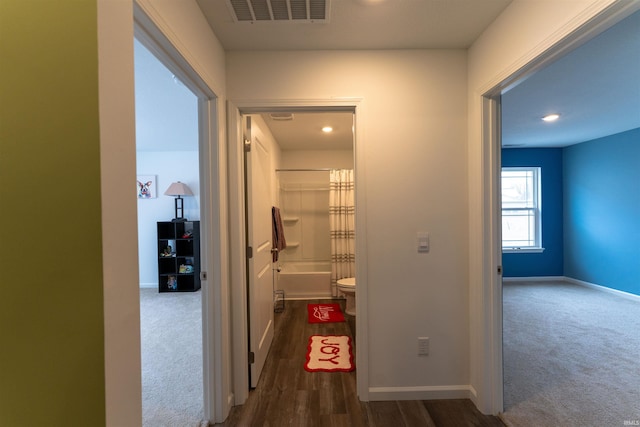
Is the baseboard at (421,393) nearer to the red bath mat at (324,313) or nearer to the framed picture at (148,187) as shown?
the red bath mat at (324,313)

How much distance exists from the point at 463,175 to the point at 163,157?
4777mm

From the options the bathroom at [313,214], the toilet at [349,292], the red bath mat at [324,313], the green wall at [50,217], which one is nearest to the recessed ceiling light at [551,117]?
the bathroom at [313,214]

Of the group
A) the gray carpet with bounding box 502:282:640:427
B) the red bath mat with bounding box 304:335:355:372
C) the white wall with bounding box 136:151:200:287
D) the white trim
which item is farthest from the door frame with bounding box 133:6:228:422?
the white trim

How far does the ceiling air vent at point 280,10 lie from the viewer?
1.46 m

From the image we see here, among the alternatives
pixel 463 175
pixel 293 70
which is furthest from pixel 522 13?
pixel 293 70

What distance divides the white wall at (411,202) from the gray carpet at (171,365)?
4.12 feet

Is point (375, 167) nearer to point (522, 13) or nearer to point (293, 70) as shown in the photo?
point (293, 70)

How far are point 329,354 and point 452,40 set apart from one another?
8.46ft

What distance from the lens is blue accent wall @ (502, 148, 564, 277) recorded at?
4.98m

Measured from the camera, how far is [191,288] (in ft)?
15.5

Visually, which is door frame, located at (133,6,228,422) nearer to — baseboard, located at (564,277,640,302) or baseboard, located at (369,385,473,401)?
baseboard, located at (369,385,473,401)

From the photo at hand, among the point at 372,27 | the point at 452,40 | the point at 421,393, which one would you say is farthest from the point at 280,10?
the point at 421,393

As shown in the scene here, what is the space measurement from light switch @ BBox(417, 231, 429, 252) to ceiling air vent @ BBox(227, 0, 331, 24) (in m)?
1.42

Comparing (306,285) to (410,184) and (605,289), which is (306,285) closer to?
(410,184)
